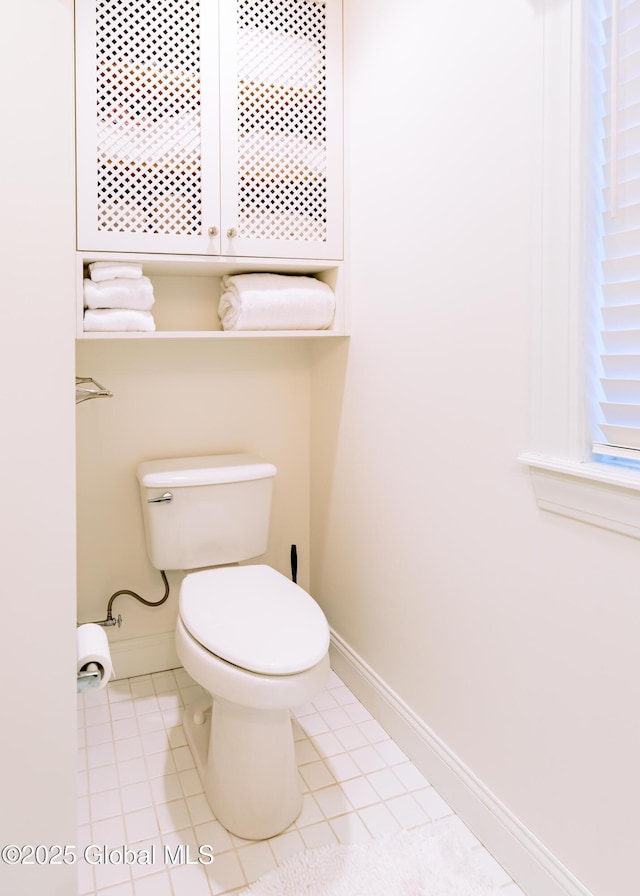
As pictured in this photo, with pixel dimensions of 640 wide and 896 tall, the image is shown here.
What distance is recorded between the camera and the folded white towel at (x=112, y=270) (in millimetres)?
1698

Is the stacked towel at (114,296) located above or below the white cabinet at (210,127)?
below

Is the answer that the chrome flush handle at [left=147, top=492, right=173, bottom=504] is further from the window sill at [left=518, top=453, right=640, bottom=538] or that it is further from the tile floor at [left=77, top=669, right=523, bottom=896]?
the window sill at [left=518, top=453, right=640, bottom=538]

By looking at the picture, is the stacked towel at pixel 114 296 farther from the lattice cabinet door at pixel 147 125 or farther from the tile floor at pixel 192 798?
the tile floor at pixel 192 798

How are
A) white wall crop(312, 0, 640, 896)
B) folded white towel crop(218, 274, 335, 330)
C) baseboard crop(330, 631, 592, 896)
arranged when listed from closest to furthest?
white wall crop(312, 0, 640, 896), baseboard crop(330, 631, 592, 896), folded white towel crop(218, 274, 335, 330)

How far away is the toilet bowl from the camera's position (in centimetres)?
134

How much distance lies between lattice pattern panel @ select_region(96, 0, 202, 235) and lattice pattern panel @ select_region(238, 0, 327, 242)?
0.48 ft

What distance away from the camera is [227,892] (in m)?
1.29

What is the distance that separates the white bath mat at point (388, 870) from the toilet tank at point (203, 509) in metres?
0.89

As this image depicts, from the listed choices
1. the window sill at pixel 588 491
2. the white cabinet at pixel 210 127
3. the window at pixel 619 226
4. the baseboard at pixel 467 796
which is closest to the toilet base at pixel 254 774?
the baseboard at pixel 467 796

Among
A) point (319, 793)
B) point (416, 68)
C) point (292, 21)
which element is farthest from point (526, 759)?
point (292, 21)

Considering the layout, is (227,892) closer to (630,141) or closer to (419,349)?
(419,349)

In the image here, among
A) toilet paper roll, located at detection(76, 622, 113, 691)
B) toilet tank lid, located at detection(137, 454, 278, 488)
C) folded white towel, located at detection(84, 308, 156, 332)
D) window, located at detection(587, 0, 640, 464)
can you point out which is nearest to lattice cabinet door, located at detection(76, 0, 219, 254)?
folded white towel, located at detection(84, 308, 156, 332)

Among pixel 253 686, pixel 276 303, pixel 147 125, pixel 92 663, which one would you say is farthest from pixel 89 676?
pixel 147 125

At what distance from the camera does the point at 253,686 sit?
4.36 feet
